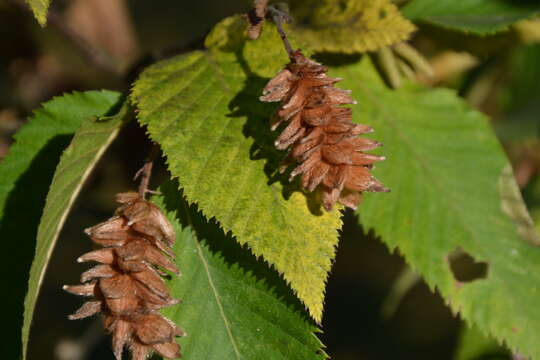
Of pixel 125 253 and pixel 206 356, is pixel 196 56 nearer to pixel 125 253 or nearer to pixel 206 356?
pixel 125 253

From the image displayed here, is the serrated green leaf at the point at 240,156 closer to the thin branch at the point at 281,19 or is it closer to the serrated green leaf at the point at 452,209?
the thin branch at the point at 281,19

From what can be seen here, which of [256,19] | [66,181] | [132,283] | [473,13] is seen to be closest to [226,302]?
[132,283]

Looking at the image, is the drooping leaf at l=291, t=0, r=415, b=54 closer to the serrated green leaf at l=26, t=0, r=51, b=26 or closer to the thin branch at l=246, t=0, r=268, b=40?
the thin branch at l=246, t=0, r=268, b=40

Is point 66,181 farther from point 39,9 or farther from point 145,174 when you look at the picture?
point 39,9

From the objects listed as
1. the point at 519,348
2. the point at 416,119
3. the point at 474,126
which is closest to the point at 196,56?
the point at 416,119

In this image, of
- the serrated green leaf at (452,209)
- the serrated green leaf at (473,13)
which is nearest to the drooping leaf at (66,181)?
the serrated green leaf at (452,209)
